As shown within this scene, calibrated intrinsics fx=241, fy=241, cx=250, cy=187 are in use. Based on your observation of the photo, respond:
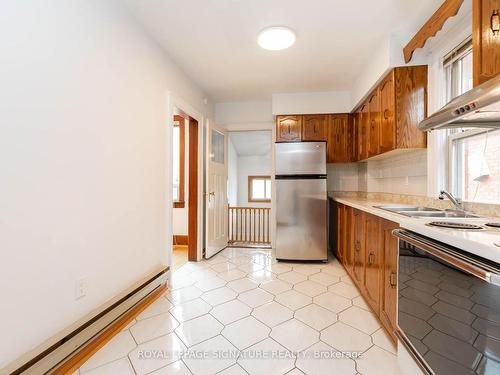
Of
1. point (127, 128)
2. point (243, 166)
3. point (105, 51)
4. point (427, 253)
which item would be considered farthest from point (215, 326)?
point (243, 166)

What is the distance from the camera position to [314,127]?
3.60 metres

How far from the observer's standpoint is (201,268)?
3.04 metres

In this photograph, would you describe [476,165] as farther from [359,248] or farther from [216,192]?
[216,192]

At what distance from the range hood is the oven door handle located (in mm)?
587

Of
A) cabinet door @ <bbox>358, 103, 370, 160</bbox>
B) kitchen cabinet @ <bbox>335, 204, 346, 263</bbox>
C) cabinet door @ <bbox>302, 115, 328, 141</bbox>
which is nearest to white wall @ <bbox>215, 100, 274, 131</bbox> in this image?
cabinet door @ <bbox>302, 115, 328, 141</bbox>

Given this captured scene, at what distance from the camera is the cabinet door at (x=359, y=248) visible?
2109mm

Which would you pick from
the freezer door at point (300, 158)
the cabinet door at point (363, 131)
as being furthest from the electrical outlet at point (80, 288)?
the cabinet door at point (363, 131)

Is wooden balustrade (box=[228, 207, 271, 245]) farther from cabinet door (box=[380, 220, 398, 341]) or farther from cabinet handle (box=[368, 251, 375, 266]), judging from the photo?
cabinet door (box=[380, 220, 398, 341])

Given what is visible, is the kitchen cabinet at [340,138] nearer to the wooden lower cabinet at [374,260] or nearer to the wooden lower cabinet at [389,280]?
the wooden lower cabinet at [374,260]

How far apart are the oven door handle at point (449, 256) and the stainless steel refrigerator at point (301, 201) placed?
1854 mm

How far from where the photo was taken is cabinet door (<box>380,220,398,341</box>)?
1453 mm

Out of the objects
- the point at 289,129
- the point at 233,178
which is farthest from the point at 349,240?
the point at 233,178

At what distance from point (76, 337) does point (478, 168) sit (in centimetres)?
278

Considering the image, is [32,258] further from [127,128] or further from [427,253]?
[427,253]
